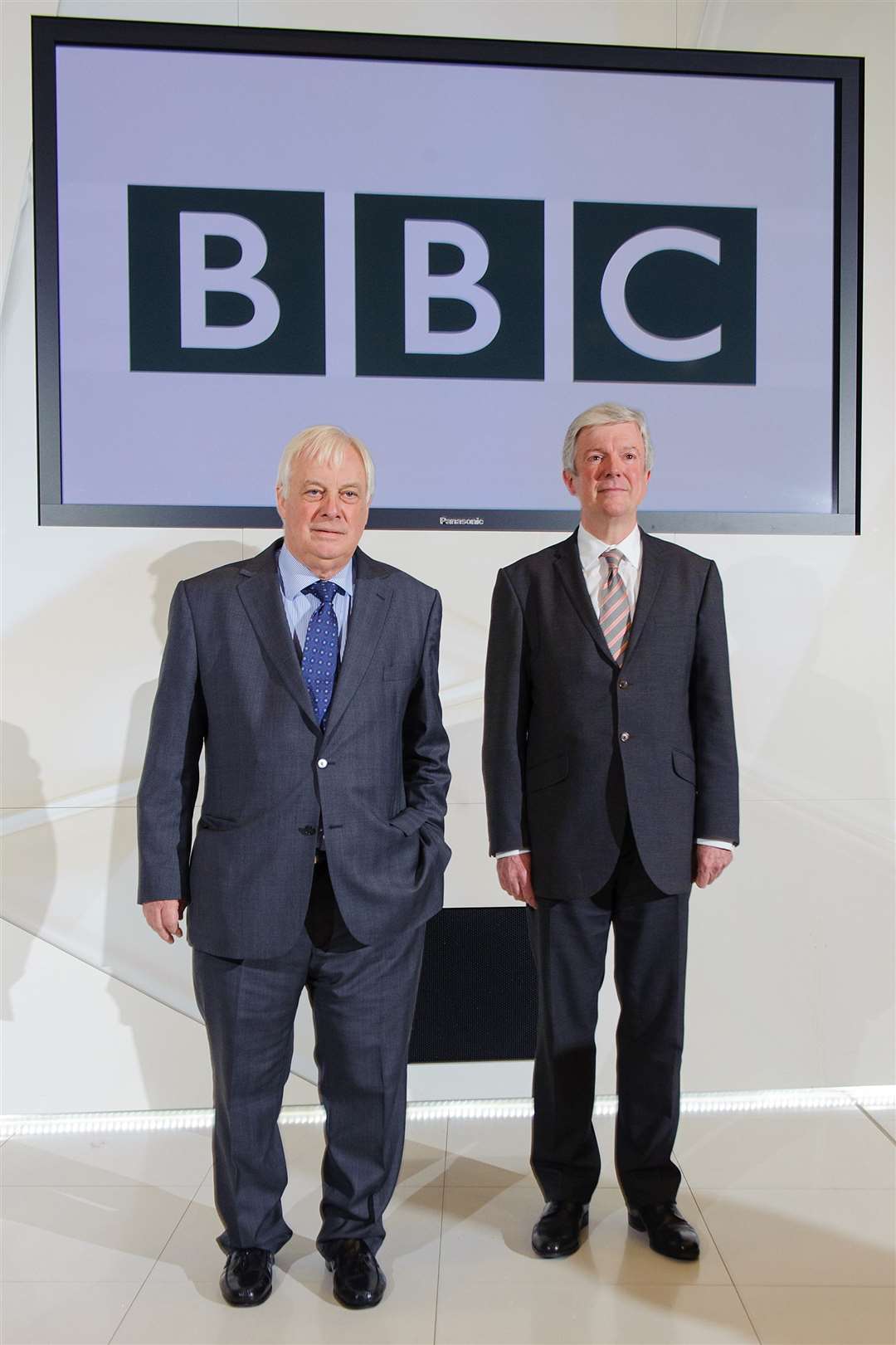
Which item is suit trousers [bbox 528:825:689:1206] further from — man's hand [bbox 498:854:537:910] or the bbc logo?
the bbc logo

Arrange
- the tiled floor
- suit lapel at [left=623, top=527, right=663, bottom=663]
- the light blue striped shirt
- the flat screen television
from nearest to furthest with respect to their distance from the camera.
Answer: the tiled floor, the light blue striped shirt, suit lapel at [left=623, top=527, right=663, bottom=663], the flat screen television

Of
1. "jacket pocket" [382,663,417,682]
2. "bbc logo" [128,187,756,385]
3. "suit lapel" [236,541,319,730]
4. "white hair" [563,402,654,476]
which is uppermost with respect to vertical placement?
"bbc logo" [128,187,756,385]

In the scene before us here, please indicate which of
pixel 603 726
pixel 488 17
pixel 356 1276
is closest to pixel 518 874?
pixel 603 726

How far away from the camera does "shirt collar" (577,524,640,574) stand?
2338mm

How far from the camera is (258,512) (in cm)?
307

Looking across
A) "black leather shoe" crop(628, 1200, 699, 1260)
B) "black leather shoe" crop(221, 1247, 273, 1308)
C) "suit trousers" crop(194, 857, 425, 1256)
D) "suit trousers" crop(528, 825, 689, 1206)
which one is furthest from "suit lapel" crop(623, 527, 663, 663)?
"black leather shoe" crop(221, 1247, 273, 1308)

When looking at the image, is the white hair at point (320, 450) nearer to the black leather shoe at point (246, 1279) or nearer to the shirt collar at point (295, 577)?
the shirt collar at point (295, 577)

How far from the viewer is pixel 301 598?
218 cm

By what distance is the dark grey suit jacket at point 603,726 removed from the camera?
7.38 feet

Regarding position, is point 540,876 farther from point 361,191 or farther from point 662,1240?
point 361,191

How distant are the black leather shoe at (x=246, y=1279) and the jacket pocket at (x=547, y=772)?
1084 mm

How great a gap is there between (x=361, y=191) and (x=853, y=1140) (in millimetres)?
2972

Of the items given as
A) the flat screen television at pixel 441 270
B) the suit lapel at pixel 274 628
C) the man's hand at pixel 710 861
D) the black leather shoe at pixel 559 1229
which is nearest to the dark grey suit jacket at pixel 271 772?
the suit lapel at pixel 274 628

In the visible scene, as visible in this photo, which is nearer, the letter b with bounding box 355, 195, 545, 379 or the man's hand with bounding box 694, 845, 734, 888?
the man's hand with bounding box 694, 845, 734, 888
